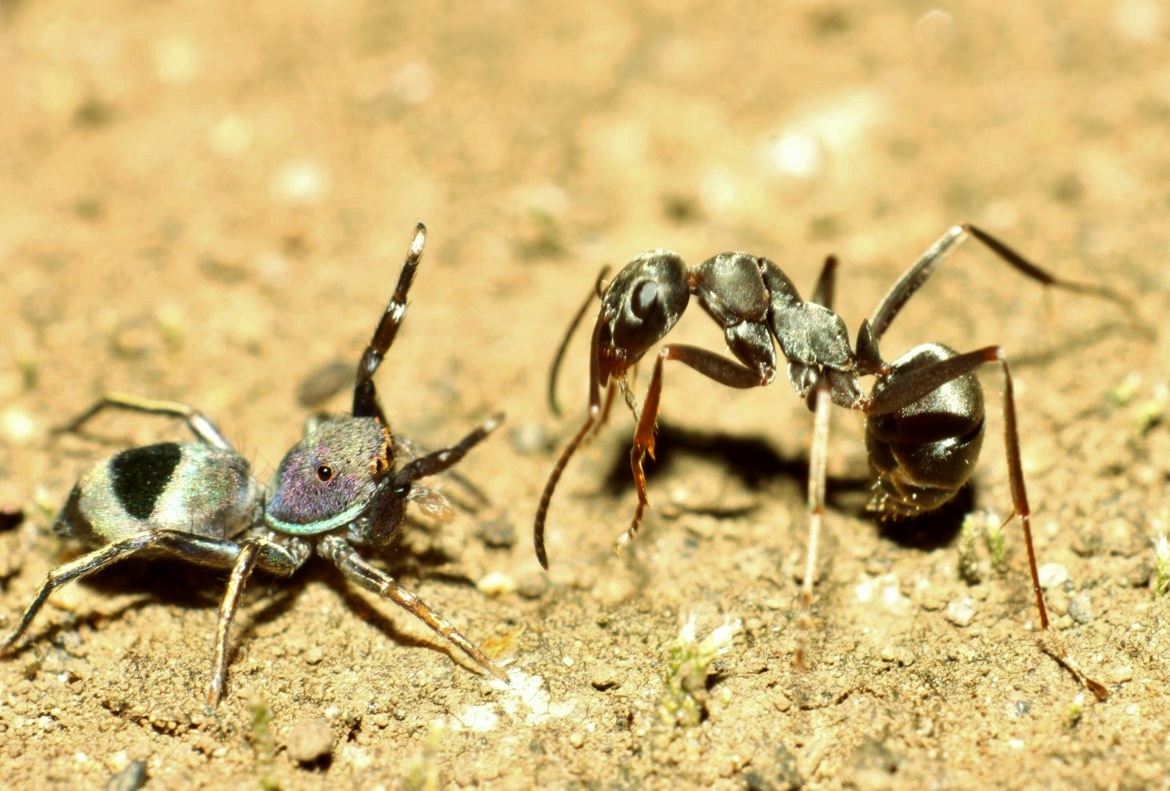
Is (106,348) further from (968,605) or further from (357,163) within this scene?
(968,605)

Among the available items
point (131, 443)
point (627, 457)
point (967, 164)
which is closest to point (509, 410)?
point (627, 457)

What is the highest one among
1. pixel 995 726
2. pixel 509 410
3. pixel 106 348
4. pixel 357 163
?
pixel 357 163

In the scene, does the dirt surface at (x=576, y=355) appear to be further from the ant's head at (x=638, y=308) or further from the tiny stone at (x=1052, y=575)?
the ant's head at (x=638, y=308)

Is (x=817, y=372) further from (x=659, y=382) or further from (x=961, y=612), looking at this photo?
(x=961, y=612)

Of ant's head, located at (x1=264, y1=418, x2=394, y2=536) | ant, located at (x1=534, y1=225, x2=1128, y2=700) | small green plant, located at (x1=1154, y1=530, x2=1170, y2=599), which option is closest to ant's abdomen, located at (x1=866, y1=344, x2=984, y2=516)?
ant, located at (x1=534, y1=225, x2=1128, y2=700)

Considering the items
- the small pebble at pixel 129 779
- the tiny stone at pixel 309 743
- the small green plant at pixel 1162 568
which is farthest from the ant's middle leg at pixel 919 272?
the small pebble at pixel 129 779

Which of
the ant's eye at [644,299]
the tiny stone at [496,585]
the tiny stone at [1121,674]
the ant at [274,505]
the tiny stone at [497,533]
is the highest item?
the ant's eye at [644,299]
